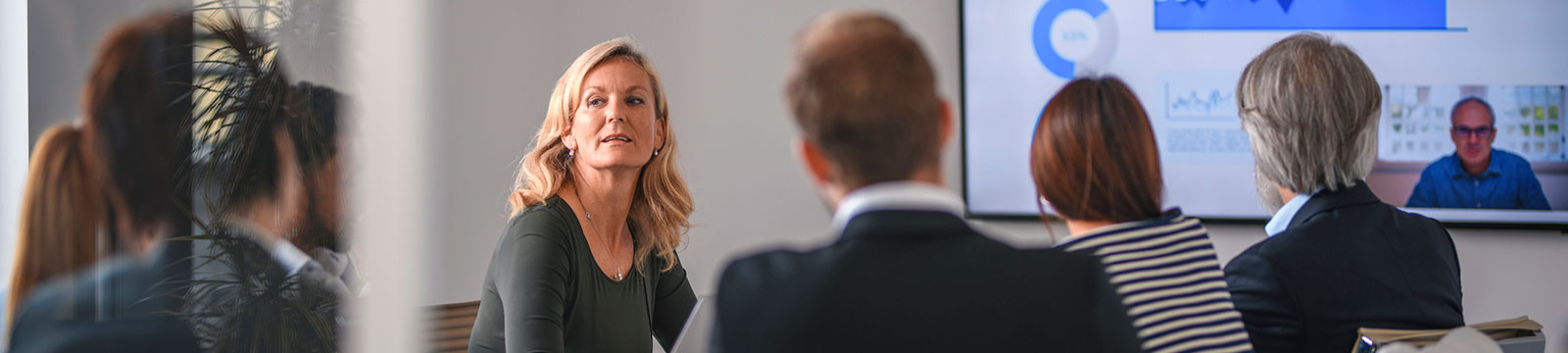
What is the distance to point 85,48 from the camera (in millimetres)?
1031

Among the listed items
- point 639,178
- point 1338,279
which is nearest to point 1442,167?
point 1338,279

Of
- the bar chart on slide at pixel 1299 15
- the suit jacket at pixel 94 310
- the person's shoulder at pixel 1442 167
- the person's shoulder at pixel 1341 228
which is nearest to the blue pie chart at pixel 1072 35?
the bar chart on slide at pixel 1299 15

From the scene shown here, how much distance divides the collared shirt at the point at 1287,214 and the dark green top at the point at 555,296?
1.02 m

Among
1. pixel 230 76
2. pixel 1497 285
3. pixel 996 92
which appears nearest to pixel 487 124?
pixel 996 92

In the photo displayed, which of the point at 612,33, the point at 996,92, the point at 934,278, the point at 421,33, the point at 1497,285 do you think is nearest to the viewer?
the point at 934,278

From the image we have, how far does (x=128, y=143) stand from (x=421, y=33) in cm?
32

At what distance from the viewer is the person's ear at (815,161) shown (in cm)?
88

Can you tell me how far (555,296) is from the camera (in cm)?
168

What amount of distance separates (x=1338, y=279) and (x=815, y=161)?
0.83 meters

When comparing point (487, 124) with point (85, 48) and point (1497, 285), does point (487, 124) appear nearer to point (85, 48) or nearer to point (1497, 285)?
point (85, 48)

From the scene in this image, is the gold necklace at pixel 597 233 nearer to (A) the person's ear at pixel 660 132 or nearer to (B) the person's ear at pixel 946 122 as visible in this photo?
(A) the person's ear at pixel 660 132

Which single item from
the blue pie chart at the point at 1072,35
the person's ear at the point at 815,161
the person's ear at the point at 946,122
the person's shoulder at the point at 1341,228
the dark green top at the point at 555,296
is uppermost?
the blue pie chart at the point at 1072,35

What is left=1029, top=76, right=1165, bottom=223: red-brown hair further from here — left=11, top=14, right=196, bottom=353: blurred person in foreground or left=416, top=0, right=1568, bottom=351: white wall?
left=416, top=0, right=1568, bottom=351: white wall

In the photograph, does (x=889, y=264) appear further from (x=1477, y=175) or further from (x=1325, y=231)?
(x=1477, y=175)
